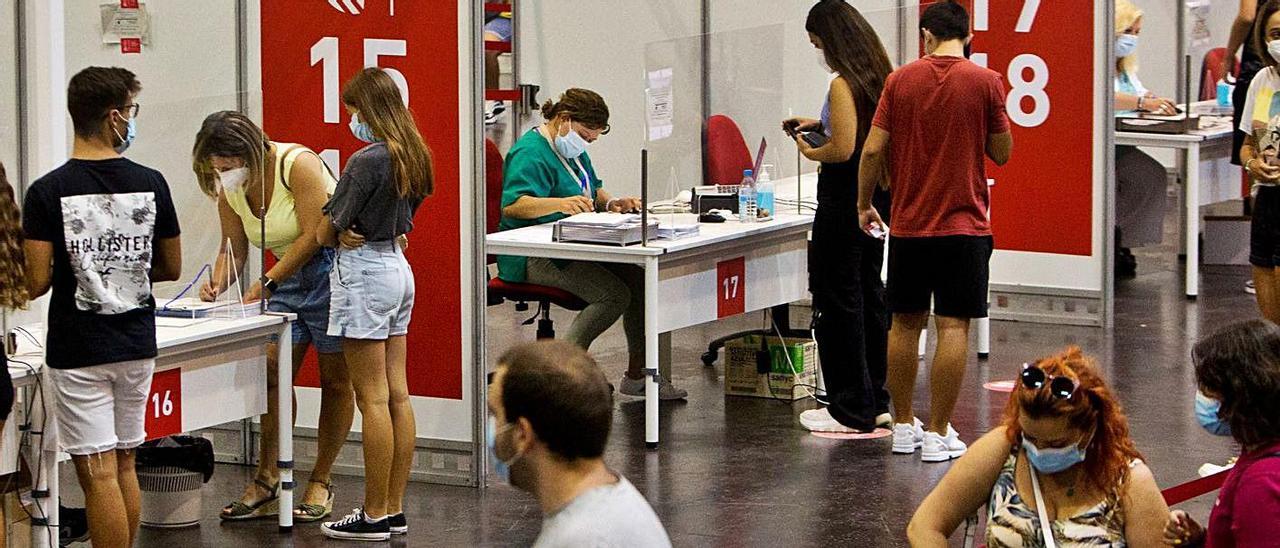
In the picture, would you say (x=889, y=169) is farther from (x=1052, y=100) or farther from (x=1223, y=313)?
(x=1223, y=313)

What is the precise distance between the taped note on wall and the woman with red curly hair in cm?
387

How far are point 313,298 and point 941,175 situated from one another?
6.62ft

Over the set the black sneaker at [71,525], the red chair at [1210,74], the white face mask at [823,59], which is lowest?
the black sneaker at [71,525]

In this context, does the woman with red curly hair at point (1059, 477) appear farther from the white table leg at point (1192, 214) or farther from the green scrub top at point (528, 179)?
the white table leg at point (1192, 214)

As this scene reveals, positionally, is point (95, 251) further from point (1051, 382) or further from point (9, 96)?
point (1051, 382)

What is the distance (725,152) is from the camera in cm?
789

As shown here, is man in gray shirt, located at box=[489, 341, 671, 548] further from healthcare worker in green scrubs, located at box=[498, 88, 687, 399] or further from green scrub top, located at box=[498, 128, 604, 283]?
green scrub top, located at box=[498, 128, 604, 283]

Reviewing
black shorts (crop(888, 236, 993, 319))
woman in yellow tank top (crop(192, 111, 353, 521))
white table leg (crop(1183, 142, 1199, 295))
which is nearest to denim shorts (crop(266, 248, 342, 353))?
woman in yellow tank top (crop(192, 111, 353, 521))

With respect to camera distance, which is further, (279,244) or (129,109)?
(279,244)

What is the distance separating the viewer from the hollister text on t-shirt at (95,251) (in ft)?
15.3

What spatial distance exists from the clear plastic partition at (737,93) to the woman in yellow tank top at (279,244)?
1877 millimetres

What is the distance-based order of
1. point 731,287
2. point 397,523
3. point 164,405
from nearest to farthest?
point 164,405 → point 397,523 → point 731,287

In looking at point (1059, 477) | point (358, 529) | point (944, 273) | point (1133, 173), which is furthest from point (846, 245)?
point (1133, 173)

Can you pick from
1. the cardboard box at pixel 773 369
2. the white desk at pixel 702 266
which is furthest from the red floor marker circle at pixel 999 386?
the white desk at pixel 702 266
